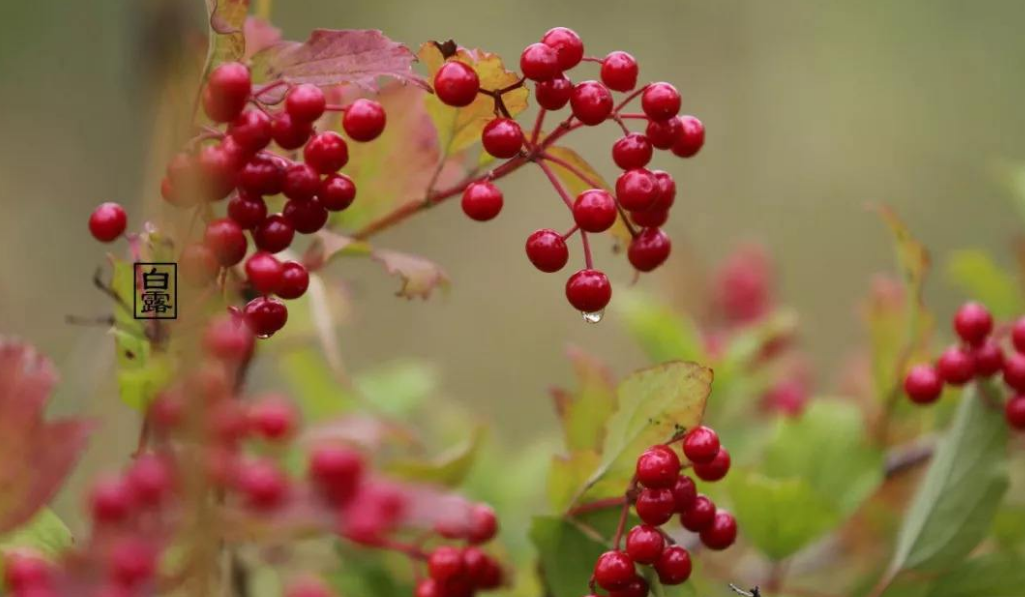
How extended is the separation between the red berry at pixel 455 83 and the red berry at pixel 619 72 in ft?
0.21

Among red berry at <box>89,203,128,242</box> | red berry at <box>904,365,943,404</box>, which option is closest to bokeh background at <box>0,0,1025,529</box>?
red berry at <box>904,365,943,404</box>

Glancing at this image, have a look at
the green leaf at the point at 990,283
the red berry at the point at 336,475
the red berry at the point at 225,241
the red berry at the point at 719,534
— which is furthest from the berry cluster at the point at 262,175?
the green leaf at the point at 990,283

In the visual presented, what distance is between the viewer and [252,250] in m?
0.60

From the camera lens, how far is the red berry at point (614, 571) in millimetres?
471

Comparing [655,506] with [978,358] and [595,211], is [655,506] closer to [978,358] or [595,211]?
[595,211]

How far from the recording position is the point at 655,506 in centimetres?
48

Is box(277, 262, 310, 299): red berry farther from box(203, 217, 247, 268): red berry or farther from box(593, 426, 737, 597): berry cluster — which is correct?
box(593, 426, 737, 597): berry cluster

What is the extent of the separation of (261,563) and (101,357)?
205 mm

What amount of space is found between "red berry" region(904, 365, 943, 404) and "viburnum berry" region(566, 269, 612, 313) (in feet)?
0.80

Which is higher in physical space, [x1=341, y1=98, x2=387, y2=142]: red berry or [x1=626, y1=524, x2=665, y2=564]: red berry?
[x1=341, y1=98, x2=387, y2=142]: red berry

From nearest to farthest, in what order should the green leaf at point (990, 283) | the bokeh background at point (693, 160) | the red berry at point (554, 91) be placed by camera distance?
1. the red berry at point (554, 91)
2. the green leaf at point (990, 283)
3. the bokeh background at point (693, 160)

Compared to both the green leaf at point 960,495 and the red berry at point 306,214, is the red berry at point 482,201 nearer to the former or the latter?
the red berry at point 306,214

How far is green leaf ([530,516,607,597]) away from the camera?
0.53m

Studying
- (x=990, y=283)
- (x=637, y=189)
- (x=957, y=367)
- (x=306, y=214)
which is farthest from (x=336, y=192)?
(x=990, y=283)
